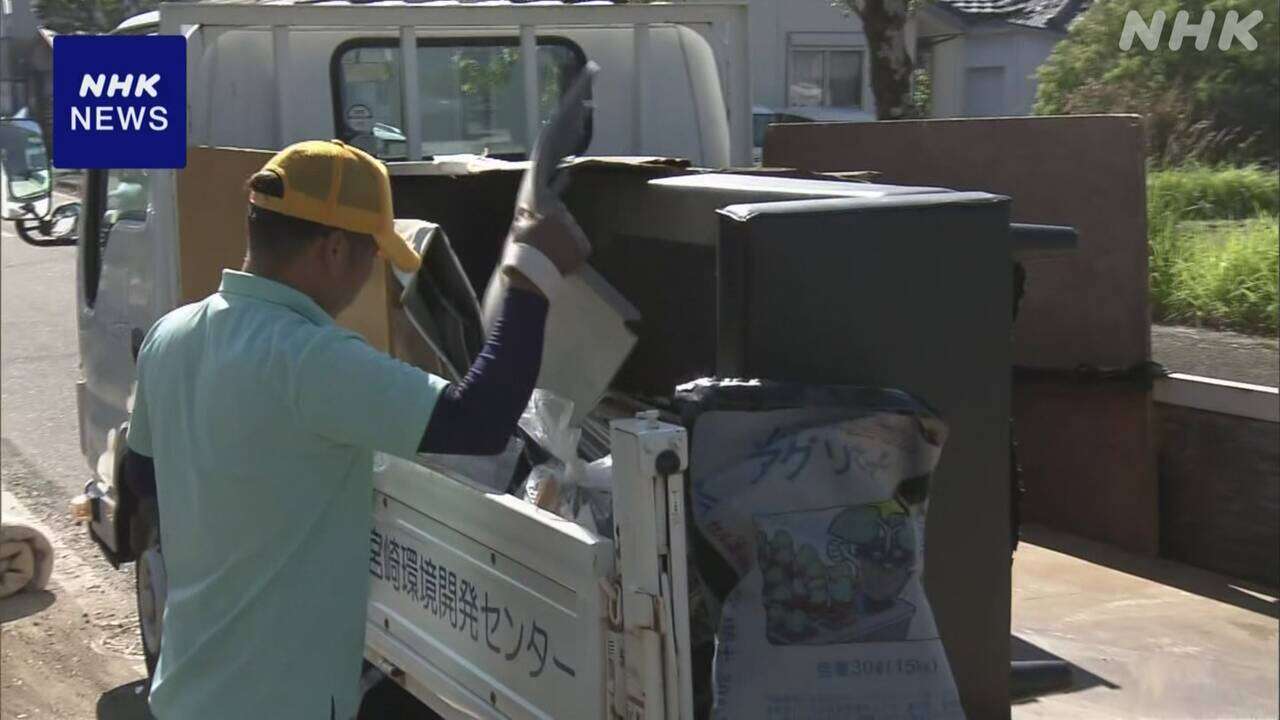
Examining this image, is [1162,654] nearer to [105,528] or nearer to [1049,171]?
[1049,171]

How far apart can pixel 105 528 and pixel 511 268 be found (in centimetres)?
370

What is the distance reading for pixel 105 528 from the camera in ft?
17.9

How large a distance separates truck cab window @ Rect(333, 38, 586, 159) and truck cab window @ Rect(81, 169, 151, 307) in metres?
0.77

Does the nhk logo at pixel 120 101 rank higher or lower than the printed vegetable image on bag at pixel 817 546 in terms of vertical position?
higher

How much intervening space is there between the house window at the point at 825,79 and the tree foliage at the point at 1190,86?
6.08m

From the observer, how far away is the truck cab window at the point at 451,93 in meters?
5.05

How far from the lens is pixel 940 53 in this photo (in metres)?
21.8

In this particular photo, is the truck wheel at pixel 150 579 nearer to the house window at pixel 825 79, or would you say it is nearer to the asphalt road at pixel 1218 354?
the asphalt road at pixel 1218 354

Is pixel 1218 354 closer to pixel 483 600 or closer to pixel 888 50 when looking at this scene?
pixel 888 50

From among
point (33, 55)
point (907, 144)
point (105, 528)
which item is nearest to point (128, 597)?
point (105, 528)

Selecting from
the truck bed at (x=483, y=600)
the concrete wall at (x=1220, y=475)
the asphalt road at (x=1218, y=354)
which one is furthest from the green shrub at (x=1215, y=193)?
the truck bed at (x=483, y=600)

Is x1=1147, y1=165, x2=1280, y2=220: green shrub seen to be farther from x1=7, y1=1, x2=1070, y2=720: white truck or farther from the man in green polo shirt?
the man in green polo shirt

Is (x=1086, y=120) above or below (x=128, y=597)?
above

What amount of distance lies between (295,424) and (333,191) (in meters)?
0.39
